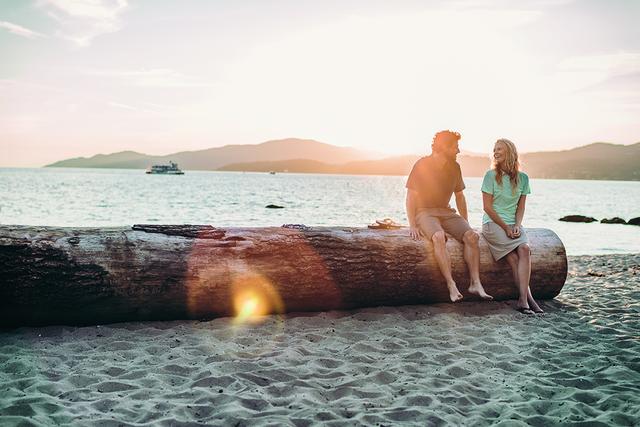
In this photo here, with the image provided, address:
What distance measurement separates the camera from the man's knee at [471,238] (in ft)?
23.3

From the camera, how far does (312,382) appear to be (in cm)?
441

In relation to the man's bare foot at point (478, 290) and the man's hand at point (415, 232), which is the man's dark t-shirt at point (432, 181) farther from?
the man's bare foot at point (478, 290)

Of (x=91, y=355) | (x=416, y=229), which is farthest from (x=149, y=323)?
(x=416, y=229)

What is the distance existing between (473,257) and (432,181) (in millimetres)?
1302

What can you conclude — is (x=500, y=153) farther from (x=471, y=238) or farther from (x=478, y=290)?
(x=478, y=290)

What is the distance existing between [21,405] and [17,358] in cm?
116

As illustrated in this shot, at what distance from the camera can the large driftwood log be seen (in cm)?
561

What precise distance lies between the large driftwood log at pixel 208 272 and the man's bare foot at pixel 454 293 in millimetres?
188

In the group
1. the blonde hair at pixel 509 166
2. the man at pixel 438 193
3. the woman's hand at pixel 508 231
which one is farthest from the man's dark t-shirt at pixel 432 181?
the woman's hand at pixel 508 231

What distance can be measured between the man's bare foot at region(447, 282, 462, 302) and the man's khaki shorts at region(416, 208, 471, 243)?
74cm

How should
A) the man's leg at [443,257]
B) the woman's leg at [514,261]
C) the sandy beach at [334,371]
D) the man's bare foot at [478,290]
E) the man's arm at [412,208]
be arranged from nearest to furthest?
the sandy beach at [334,371] → the man's bare foot at [478,290] → the man's leg at [443,257] → the woman's leg at [514,261] → the man's arm at [412,208]

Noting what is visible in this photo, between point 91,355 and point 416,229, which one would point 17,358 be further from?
point 416,229

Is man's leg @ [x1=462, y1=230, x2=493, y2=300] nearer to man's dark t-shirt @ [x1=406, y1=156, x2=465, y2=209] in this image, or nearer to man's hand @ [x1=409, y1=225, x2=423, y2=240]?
man's hand @ [x1=409, y1=225, x2=423, y2=240]

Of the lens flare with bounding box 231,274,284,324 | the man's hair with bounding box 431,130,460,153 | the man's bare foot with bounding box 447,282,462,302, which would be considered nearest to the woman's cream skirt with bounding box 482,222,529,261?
the man's bare foot with bounding box 447,282,462,302
